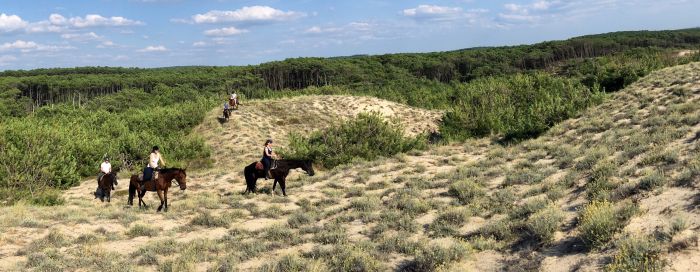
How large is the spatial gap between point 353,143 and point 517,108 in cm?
1576

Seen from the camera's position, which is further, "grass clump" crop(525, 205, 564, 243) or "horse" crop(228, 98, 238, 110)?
"horse" crop(228, 98, 238, 110)

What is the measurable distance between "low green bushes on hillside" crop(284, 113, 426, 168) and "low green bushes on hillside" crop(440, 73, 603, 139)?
5259 millimetres

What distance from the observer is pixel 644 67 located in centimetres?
3822

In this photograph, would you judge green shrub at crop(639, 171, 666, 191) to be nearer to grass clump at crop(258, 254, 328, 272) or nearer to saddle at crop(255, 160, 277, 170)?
grass clump at crop(258, 254, 328, 272)

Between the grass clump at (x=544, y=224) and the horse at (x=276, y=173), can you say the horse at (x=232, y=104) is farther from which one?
the grass clump at (x=544, y=224)

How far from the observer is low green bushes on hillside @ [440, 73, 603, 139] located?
26.9 m

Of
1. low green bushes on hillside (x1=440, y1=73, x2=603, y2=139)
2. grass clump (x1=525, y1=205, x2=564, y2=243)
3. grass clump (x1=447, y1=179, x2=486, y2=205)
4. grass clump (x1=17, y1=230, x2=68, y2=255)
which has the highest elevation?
low green bushes on hillside (x1=440, y1=73, x2=603, y2=139)

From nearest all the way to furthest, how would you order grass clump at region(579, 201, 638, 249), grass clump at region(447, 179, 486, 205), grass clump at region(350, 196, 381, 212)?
grass clump at region(579, 201, 638, 249), grass clump at region(447, 179, 486, 205), grass clump at region(350, 196, 381, 212)

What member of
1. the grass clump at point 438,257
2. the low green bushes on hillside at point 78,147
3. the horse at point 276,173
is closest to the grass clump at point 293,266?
the grass clump at point 438,257

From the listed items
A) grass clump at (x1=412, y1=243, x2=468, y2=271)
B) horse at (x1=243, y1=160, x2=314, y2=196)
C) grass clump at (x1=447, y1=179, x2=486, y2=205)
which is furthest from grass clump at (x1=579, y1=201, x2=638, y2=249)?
horse at (x1=243, y1=160, x2=314, y2=196)

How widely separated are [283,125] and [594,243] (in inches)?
1510

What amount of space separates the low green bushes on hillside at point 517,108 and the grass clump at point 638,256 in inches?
785

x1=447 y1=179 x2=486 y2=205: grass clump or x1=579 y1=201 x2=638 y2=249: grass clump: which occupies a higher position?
x1=579 y1=201 x2=638 y2=249: grass clump

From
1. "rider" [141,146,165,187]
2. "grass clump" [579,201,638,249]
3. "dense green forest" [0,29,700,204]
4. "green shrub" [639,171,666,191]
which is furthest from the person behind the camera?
Answer: "dense green forest" [0,29,700,204]
